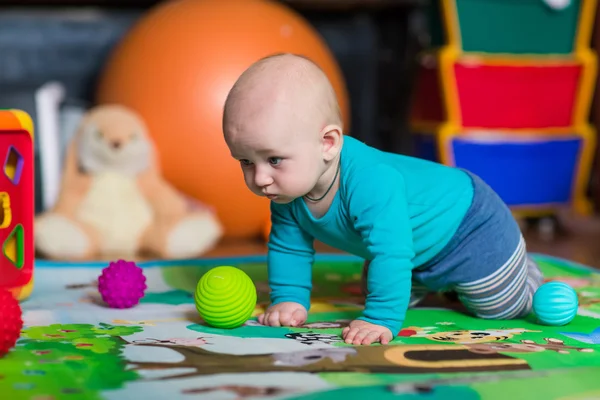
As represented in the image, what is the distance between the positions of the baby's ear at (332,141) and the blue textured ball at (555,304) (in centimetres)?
36

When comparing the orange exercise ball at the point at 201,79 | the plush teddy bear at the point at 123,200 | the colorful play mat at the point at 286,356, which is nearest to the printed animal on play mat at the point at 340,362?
the colorful play mat at the point at 286,356

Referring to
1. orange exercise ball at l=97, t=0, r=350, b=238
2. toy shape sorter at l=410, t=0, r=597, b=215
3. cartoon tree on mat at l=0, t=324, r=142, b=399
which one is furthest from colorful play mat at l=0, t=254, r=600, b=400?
toy shape sorter at l=410, t=0, r=597, b=215

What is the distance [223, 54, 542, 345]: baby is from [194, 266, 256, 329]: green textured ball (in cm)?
5

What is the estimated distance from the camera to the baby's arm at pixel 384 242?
1.06 meters

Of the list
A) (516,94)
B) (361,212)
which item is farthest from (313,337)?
(516,94)

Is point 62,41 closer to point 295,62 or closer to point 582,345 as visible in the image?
point 295,62

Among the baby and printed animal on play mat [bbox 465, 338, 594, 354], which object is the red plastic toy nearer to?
the baby

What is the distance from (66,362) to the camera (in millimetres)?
946

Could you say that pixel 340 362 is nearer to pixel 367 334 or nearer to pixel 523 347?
pixel 367 334

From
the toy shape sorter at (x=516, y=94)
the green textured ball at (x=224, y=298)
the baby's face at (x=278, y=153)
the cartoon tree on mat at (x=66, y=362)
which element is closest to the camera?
the cartoon tree on mat at (x=66, y=362)

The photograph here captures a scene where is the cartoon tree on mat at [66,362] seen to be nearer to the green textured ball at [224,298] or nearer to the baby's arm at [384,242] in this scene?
the green textured ball at [224,298]

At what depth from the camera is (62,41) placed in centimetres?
242

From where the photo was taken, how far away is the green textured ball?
3.59 feet

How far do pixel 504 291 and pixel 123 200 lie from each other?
1.01m
